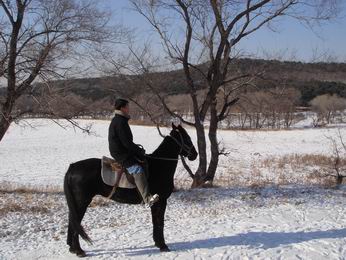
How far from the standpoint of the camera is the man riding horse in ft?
22.9

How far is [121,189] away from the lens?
722cm

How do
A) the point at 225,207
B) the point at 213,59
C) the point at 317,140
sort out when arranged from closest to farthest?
1. the point at 225,207
2. the point at 213,59
3. the point at 317,140

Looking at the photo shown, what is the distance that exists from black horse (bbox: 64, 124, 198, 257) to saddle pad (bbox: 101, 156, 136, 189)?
11 cm

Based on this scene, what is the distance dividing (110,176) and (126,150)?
1.72ft

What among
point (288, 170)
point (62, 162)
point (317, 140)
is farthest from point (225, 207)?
point (317, 140)

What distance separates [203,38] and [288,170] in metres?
10.5

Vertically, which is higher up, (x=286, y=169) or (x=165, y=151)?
(x=165, y=151)

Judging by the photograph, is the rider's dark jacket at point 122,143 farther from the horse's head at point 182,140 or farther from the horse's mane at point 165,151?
the horse's head at point 182,140

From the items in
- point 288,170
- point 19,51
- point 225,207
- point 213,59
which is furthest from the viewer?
point 288,170

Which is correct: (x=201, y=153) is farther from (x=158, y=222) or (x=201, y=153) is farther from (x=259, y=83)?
(x=158, y=222)

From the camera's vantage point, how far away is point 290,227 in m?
8.44

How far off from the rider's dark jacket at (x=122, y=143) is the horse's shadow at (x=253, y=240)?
1.63m

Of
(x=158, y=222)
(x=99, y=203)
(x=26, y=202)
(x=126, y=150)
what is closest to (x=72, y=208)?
(x=126, y=150)

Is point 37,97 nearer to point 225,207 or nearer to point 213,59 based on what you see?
point 213,59
